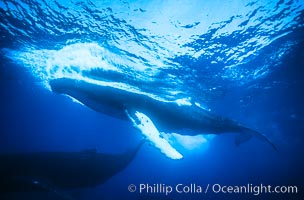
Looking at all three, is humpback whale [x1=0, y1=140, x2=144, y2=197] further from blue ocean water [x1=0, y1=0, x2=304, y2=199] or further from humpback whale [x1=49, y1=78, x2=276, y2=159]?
humpback whale [x1=49, y1=78, x2=276, y2=159]

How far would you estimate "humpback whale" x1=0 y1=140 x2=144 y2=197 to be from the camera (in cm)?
859

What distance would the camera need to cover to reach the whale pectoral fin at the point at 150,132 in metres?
5.89

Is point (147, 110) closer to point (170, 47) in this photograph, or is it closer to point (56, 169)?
point (56, 169)

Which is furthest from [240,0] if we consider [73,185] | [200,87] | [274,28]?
[73,185]

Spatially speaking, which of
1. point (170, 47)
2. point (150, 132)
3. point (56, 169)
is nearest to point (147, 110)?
point (150, 132)

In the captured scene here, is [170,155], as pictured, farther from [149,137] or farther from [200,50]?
[200,50]

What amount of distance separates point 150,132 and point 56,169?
519 cm

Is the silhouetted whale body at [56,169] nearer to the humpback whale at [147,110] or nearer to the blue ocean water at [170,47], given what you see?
the blue ocean water at [170,47]

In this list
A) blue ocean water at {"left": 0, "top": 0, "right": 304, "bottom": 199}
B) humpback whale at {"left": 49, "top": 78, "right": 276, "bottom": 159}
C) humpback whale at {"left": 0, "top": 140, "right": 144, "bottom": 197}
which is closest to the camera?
humpback whale at {"left": 49, "top": 78, "right": 276, "bottom": 159}

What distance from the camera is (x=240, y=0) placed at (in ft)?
32.4

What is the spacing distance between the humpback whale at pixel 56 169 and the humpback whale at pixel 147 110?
346cm

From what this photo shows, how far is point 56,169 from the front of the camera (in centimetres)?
925

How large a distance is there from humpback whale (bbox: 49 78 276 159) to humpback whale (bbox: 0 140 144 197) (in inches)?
136

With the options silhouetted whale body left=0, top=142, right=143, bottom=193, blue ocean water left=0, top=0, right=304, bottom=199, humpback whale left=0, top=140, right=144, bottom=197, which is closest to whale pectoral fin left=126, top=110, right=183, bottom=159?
humpback whale left=0, top=140, right=144, bottom=197
